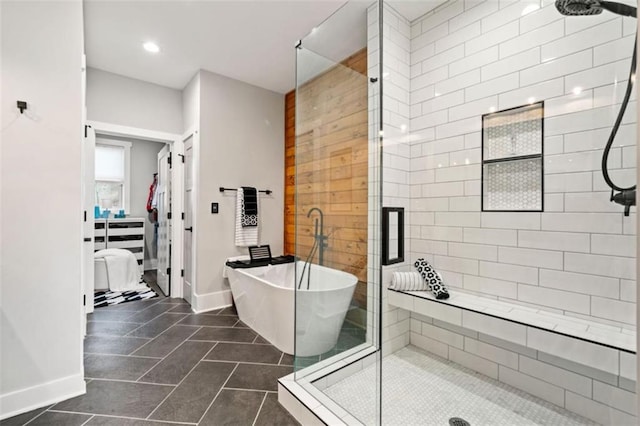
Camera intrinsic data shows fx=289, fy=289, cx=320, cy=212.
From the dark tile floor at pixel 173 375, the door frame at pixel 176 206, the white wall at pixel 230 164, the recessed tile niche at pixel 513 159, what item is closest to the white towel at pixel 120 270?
the door frame at pixel 176 206

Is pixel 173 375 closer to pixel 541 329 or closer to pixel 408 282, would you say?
pixel 408 282

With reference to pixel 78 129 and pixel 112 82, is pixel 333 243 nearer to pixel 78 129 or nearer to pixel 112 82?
pixel 78 129

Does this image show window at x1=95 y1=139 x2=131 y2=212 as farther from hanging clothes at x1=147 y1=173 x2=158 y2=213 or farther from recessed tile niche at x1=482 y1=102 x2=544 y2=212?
recessed tile niche at x1=482 y1=102 x2=544 y2=212

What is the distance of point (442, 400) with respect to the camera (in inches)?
71.0

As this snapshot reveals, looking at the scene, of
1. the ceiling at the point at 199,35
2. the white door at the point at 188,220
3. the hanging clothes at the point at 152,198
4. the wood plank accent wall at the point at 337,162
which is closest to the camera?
the wood plank accent wall at the point at 337,162

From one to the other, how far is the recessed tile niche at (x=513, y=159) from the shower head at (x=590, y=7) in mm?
601

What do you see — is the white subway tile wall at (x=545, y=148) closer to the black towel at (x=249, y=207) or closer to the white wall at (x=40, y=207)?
the black towel at (x=249, y=207)

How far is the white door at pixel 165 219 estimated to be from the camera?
4.04m

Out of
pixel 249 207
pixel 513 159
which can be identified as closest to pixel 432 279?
pixel 513 159

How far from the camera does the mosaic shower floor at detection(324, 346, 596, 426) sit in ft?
5.30

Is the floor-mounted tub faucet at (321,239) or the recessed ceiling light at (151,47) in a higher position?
the recessed ceiling light at (151,47)

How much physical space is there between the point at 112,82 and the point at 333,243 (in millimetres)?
3427

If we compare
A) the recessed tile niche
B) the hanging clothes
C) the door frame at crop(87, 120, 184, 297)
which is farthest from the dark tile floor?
the hanging clothes

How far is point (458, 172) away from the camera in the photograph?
7.34 feet
